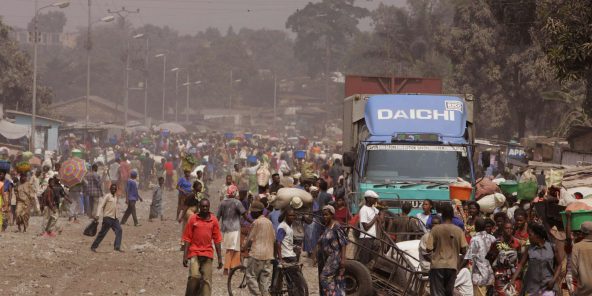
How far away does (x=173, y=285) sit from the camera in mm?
17531

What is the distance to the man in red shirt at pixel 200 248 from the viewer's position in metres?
14.1

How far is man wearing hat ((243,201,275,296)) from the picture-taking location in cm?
1490

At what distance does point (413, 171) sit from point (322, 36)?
138567 millimetres

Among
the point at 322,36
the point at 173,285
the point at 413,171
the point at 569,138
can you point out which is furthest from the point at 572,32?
the point at 322,36

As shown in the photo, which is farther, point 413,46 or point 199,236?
point 413,46

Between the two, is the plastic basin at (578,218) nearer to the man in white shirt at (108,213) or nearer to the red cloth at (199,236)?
the red cloth at (199,236)

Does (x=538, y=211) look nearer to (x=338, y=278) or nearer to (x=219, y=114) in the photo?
(x=338, y=278)

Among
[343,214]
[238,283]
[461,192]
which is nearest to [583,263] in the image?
[461,192]

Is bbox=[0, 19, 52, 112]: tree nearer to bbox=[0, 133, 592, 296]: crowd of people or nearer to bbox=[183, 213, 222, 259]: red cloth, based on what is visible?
bbox=[0, 133, 592, 296]: crowd of people

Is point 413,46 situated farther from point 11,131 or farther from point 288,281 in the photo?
point 288,281

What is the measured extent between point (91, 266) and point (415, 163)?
233 inches

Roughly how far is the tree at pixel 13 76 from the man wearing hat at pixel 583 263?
5297cm

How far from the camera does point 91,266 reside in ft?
65.3

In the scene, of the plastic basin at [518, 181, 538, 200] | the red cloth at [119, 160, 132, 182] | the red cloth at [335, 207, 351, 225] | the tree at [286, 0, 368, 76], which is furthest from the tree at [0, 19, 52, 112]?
the tree at [286, 0, 368, 76]
